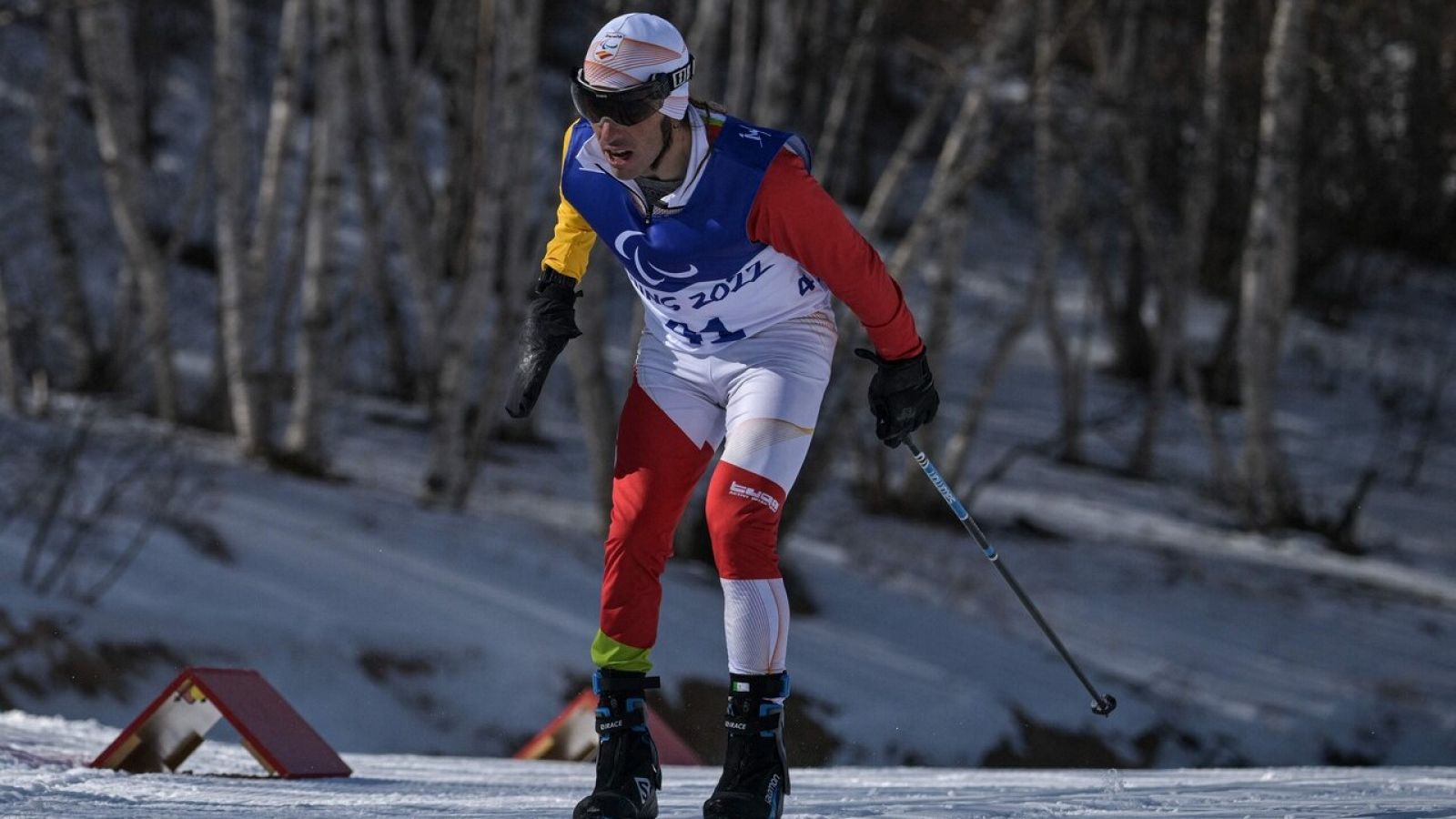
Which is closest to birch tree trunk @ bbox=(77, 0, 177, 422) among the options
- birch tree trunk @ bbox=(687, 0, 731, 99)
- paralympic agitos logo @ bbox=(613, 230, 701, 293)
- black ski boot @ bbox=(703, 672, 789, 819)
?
birch tree trunk @ bbox=(687, 0, 731, 99)

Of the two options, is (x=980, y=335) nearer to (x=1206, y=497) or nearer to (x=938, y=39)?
(x=938, y=39)

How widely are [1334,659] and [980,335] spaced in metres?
10.5

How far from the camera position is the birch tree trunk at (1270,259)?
12703mm

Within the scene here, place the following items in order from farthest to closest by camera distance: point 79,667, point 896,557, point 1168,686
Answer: point 896,557
point 1168,686
point 79,667

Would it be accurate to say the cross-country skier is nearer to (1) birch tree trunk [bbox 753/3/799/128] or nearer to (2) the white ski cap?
(2) the white ski cap

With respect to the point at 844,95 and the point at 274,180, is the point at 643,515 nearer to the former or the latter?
the point at 274,180

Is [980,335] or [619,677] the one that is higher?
[619,677]

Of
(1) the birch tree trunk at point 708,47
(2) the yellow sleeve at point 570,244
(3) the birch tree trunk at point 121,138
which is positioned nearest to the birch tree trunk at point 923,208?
(1) the birch tree trunk at point 708,47

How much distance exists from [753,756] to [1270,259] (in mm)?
10472

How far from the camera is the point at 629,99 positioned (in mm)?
3695

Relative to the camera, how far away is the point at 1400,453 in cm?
1744

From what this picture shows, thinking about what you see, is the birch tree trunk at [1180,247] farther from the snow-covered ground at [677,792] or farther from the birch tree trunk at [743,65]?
the snow-covered ground at [677,792]

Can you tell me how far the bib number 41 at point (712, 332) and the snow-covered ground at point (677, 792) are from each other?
1103 millimetres

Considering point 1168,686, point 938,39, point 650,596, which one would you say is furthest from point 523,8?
point 938,39
